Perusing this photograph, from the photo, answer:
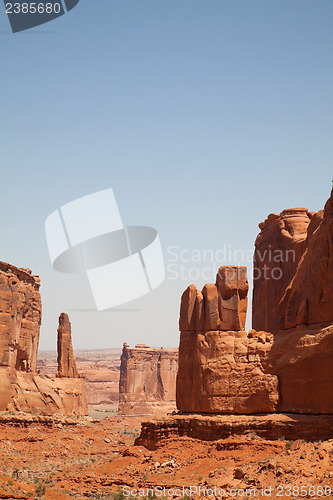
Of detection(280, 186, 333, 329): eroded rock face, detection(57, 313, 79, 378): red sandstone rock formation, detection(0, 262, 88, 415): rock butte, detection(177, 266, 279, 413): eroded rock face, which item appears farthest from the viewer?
detection(57, 313, 79, 378): red sandstone rock formation

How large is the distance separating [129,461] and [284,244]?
58.0 ft

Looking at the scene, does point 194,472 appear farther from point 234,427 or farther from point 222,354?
point 222,354

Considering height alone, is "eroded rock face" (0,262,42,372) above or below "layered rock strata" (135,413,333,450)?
above

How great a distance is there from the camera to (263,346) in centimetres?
3691

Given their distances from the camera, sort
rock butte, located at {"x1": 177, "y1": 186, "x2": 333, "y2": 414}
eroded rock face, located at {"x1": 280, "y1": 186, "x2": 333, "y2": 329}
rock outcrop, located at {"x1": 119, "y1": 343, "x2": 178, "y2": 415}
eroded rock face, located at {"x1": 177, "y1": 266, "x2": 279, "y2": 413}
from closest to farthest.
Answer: rock butte, located at {"x1": 177, "y1": 186, "x2": 333, "y2": 414}
eroded rock face, located at {"x1": 280, "y1": 186, "x2": 333, "y2": 329}
eroded rock face, located at {"x1": 177, "y1": 266, "x2": 279, "y2": 413}
rock outcrop, located at {"x1": 119, "y1": 343, "x2": 178, "y2": 415}

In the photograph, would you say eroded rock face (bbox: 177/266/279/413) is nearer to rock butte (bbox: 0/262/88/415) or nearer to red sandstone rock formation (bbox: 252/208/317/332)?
red sandstone rock formation (bbox: 252/208/317/332)

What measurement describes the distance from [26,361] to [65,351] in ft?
29.4

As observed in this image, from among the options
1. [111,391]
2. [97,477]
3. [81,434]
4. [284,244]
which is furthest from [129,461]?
[111,391]

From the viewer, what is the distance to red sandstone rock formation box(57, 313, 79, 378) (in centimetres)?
6956

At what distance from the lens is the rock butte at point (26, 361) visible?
5644cm

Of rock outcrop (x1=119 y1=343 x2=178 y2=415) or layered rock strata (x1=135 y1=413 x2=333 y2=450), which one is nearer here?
layered rock strata (x1=135 y1=413 x2=333 y2=450)

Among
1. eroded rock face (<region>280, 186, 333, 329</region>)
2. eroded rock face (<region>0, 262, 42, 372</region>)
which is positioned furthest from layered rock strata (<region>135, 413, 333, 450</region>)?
Result: eroded rock face (<region>0, 262, 42, 372</region>)

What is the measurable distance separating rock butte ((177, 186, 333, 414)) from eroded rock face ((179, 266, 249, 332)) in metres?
0.05

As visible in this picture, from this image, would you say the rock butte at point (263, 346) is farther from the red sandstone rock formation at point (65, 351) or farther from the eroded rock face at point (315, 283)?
the red sandstone rock formation at point (65, 351)
